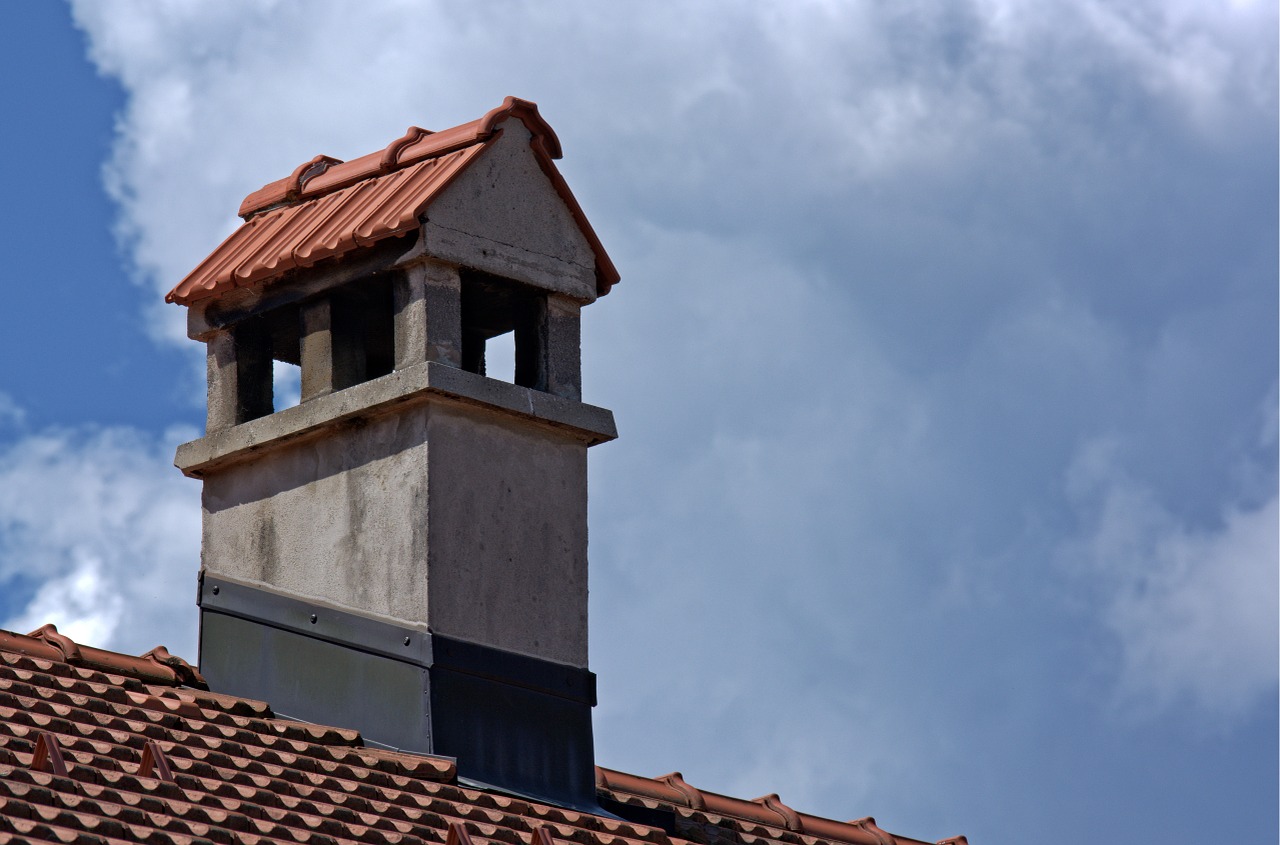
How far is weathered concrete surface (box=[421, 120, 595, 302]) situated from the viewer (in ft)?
35.5

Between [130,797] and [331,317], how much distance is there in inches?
136

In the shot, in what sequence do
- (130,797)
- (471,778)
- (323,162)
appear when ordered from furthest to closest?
(323,162)
(471,778)
(130,797)

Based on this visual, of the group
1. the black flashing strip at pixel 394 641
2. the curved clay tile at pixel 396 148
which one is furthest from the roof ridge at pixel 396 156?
the black flashing strip at pixel 394 641

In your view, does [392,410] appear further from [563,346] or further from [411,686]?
[411,686]

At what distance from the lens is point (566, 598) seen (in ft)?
35.3

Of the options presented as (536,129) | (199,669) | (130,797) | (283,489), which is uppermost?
(536,129)

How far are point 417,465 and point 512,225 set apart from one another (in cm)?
140

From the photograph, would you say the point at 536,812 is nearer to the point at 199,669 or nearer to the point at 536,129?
the point at 199,669

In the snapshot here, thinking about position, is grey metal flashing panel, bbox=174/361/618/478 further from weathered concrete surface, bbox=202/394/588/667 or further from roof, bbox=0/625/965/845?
roof, bbox=0/625/965/845

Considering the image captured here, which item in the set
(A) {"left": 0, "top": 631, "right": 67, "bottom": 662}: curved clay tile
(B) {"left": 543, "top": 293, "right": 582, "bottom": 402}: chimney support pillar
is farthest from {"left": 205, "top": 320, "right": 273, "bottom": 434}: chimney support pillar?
(A) {"left": 0, "top": 631, "right": 67, "bottom": 662}: curved clay tile

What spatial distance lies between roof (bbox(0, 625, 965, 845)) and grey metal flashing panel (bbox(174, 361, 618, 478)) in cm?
109

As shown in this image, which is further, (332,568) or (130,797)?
(332,568)

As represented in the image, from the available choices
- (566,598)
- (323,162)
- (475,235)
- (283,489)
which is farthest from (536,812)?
(323,162)

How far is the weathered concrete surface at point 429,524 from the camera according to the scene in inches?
405
